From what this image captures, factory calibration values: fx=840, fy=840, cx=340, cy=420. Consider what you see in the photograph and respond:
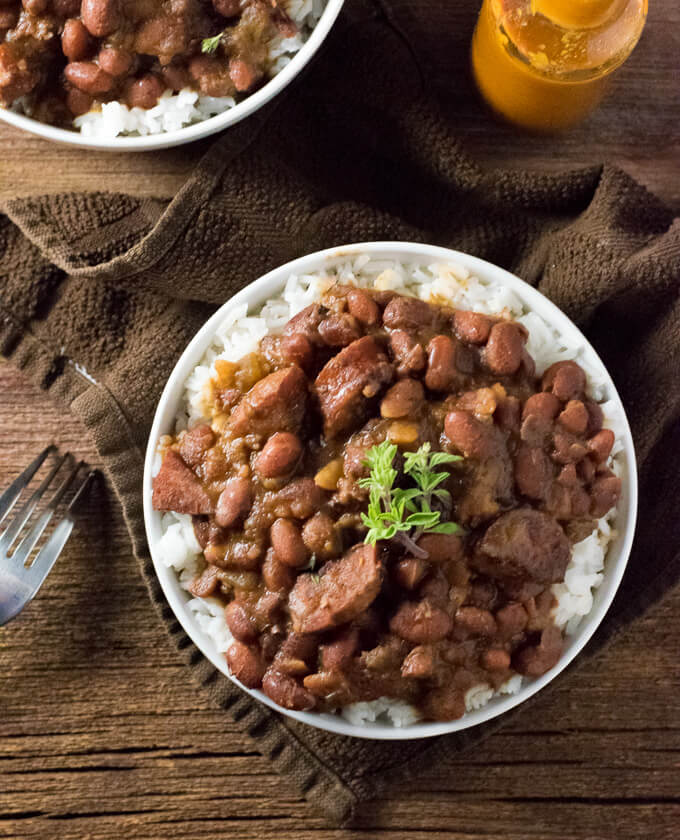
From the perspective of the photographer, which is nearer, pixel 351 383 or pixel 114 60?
pixel 351 383

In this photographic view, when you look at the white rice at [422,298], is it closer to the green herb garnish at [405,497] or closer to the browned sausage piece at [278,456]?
the browned sausage piece at [278,456]

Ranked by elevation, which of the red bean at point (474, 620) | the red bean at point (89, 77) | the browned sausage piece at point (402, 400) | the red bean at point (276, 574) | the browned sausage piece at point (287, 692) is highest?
the red bean at point (89, 77)

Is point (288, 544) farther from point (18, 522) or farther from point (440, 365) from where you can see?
point (18, 522)

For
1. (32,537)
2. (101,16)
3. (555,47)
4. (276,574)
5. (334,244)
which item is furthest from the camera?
(334,244)

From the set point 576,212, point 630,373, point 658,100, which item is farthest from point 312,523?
point 658,100

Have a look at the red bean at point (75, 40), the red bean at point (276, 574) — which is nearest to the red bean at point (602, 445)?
the red bean at point (276, 574)

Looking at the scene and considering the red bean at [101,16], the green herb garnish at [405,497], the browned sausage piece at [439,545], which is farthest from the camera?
the red bean at [101,16]

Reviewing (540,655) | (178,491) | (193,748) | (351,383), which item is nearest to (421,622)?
(540,655)
